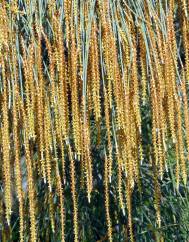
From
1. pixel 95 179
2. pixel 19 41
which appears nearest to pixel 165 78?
pixel 19 41

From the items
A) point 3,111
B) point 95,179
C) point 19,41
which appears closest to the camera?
point 3,111

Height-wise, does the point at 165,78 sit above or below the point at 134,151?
above

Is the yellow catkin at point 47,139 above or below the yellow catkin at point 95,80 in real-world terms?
below

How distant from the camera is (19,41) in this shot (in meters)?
1.23

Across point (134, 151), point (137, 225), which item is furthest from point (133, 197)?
point (134, 151)

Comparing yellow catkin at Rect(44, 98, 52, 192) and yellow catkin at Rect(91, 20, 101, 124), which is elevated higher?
yellow catkin at Rect(91, 20, 101, 124)

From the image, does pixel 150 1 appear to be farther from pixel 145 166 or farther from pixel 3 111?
pixel 145 166

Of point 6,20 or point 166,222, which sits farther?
point 166,222

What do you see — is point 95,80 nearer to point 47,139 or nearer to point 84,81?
point 84,81

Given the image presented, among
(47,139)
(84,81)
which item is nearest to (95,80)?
(84,81)

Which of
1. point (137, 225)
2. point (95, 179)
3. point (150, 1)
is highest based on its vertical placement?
point (150, 1)

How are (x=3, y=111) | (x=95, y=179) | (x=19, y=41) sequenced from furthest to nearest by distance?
(x=95, y=179)
(x=19, y=41)
(x=3, y=111)

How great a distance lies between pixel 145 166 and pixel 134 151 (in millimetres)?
1082

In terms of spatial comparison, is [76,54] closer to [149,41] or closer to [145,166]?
[149,41]
